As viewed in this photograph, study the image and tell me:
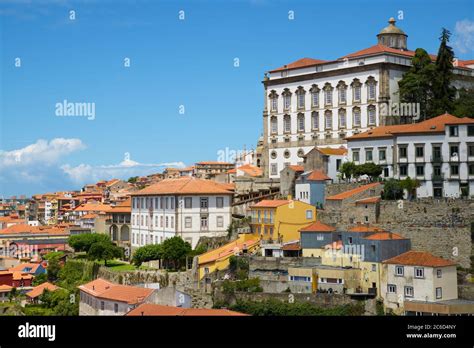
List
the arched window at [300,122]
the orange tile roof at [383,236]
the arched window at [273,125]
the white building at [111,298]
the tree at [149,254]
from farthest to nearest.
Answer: the arched window at [273,125] → the arched window at [300,122] → the tree at [149,254] → the orange tile roof at [383,236] → the white building at [111,298]

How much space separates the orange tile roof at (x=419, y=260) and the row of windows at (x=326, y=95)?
17.0 meters

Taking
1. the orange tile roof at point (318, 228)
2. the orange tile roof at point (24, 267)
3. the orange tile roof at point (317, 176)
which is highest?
the orange tile roof at point (317, 176)

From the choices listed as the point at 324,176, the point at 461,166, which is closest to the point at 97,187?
the point at 324,176

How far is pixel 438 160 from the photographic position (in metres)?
33.5

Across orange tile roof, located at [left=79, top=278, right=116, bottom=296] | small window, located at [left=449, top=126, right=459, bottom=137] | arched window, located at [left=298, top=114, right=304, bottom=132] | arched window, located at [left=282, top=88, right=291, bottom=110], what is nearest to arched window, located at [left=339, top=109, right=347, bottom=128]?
arched window, located at [left=298, top=114, right=304, bottom=132]

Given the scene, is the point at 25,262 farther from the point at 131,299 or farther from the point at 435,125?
the point at 435,125

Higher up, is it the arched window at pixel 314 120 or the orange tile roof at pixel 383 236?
the arched window at pixel 314 120

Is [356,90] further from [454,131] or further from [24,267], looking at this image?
[24,267]

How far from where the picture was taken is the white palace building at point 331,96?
142 ft

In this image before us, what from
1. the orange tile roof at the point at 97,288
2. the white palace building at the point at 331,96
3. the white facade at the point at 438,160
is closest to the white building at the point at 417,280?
the white facade at the point at 438,160

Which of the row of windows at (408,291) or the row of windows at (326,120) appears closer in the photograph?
→ the row of windows at (408,291)

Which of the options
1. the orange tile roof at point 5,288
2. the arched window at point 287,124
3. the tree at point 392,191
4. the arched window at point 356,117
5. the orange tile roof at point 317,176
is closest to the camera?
the tree at point 392,191

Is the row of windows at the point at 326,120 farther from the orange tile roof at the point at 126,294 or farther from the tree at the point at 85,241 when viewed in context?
the orange tile roof at the point at 126,294

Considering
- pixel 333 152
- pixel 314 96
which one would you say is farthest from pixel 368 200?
pixel 314 96
